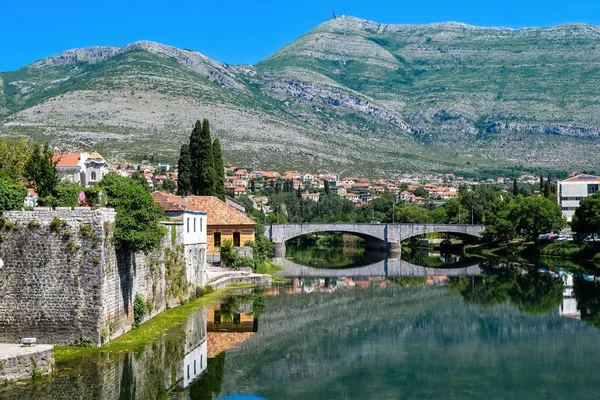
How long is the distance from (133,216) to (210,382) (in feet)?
27.0

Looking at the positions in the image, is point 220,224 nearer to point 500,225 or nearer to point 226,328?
point 226,328

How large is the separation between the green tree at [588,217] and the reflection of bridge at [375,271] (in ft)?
43.3

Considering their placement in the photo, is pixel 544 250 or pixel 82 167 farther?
pixel 544 250

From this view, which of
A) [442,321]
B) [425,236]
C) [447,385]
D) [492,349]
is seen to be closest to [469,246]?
[425,236]

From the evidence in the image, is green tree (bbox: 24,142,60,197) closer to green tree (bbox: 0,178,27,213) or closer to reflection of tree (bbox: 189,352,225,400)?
green tree (bbox: 0,178,27,213)

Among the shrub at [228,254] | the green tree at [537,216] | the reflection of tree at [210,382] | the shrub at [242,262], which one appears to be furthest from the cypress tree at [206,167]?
the green tree at [537,216]

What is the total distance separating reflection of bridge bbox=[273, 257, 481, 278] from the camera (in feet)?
224

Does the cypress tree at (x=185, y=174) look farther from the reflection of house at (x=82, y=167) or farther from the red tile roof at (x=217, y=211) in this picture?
the reflection of house at (x=82, y=167)

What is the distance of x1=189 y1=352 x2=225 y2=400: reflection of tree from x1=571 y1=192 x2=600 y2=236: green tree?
61.1 meters

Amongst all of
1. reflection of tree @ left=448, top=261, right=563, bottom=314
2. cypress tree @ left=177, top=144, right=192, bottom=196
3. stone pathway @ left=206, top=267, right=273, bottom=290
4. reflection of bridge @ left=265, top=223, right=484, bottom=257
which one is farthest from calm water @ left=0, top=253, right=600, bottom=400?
reflection of bridge @ left=265, top=223, right=484, bottom=257

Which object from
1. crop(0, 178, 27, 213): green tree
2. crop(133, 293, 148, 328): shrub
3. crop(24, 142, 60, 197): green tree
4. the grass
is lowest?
the grass

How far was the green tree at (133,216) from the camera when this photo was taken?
28078 millimetres

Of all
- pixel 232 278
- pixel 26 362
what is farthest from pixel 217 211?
pixel 26 362

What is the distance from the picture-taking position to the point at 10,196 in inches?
1056
